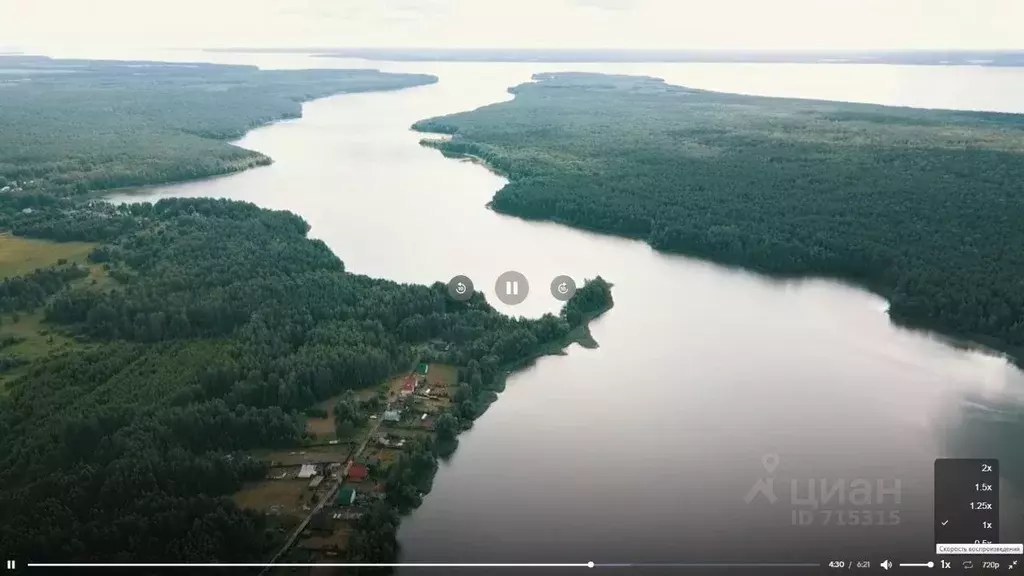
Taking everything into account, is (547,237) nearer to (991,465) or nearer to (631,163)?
(631,163)

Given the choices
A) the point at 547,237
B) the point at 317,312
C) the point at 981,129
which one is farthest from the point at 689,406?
the point at 981,129

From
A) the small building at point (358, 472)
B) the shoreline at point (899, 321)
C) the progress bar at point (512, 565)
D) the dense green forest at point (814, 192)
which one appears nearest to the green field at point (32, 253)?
the shoreline at point (899, 321)

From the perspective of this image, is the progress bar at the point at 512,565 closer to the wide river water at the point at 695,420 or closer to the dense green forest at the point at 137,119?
the wide river water at the point at 695,420

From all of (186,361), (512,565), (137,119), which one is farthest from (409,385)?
(137,119)

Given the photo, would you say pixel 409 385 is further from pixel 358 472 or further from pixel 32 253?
pixel 32 253

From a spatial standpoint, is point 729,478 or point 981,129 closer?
point 729,478

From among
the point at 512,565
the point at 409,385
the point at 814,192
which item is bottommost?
the point at 512,565

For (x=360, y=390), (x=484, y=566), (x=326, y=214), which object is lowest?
(x=484, y=566)
